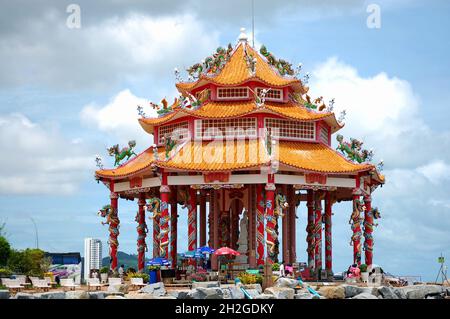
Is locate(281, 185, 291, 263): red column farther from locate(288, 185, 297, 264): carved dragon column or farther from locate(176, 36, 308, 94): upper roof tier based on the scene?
locate(176, 36, 308, 94): upper roof tier

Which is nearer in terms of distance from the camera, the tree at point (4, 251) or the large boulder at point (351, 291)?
the large boulder at point (351, 291)

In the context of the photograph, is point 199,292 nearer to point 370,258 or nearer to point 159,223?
point 159,223

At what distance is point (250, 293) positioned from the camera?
44.1m

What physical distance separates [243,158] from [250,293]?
1439 centimetres

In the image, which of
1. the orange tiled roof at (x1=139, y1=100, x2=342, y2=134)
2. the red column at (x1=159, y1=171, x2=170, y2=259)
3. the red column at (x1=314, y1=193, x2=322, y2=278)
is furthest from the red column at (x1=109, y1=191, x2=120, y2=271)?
the red column at (x1=314, y1=193, x2=322, y2=278)

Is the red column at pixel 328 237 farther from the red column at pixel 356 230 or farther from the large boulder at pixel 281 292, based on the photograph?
the large boulder at pixel 281 292

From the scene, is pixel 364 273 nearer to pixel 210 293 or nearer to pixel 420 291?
pixel 420 291

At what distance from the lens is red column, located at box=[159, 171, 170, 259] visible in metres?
56.3

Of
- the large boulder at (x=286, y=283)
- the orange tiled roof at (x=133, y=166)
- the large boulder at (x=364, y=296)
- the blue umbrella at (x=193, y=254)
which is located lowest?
the large boulder at (x=364, y=296)

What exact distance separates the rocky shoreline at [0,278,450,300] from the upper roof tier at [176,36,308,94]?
58.2 feet

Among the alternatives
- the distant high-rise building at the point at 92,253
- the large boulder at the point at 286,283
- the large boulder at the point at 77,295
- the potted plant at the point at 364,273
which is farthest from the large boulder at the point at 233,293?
the distant high-rise building at the point at 92,253

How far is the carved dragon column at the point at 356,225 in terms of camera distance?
59625 mm
